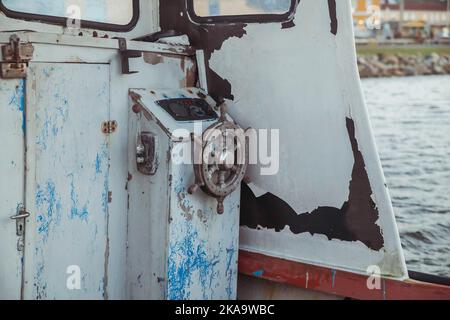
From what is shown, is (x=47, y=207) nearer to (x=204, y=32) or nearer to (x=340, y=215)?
(x=204, y=32)

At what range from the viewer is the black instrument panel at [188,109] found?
3.01 metres

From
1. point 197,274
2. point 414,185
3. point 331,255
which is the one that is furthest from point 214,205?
point 414,185

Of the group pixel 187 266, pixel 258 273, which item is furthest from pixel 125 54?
pixel 258 273

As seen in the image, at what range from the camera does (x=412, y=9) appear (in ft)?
182

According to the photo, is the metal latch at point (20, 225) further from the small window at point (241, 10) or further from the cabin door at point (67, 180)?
the small window at point (241, 10)

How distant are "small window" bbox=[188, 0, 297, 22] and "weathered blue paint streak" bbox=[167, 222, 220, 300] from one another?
1040 millimetres

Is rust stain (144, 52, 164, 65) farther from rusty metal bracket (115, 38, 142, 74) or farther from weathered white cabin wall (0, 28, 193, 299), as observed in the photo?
rusty metal bracket (115, 38, 142, 74)

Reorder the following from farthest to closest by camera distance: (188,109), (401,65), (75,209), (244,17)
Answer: (401,65), (244,17), (188,109), (75,209)

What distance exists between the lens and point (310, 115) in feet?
10.2

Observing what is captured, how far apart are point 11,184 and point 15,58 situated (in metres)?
0.49

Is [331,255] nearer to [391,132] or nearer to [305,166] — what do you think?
[305,166]

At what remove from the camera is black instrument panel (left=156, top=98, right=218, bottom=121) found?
3.01 metres

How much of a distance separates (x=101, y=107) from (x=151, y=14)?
0.71 m
